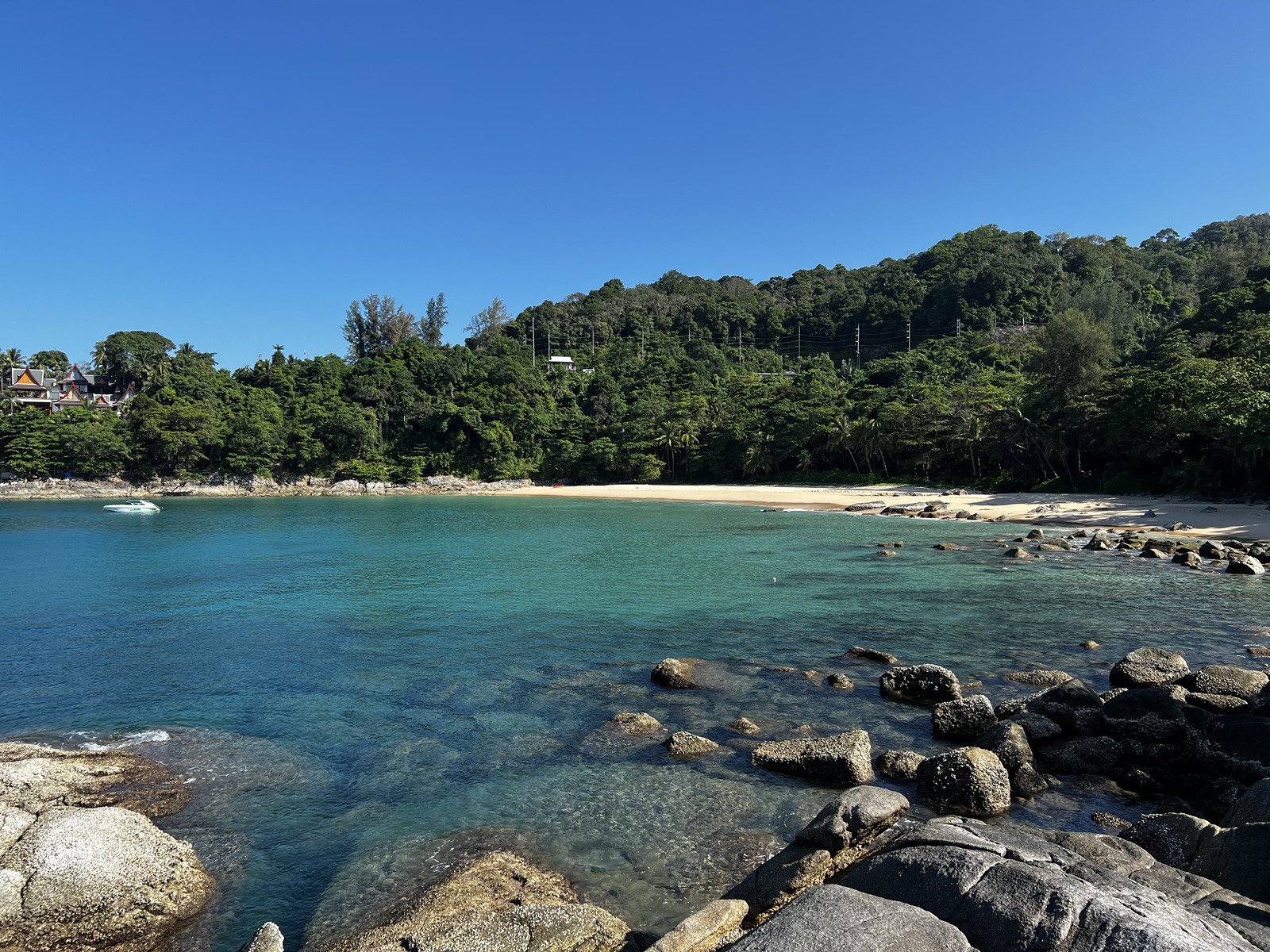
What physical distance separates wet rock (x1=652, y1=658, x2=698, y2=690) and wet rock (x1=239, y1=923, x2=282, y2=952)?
7.51 meters

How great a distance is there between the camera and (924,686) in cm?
1091

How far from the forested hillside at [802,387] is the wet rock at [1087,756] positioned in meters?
30.2

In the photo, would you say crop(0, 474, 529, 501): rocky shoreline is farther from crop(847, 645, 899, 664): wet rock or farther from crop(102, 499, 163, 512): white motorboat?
crop(847, 645, 899, 664): wet rock

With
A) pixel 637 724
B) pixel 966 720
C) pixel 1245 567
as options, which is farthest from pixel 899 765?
pixel 1245 567

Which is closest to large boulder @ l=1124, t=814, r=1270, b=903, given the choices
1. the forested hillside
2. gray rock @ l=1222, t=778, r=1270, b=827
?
gray rock @ l=1222, t=778, r=1270, b=827

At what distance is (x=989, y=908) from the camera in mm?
4051

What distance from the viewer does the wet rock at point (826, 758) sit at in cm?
813

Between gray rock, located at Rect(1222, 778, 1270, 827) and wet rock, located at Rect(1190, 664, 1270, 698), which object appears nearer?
gray rock, located at Rect(1222, 778, 1270, 827)

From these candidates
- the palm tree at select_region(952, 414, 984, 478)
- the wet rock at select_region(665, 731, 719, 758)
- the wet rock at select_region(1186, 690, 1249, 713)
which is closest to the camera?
the wet rock at select_region(665, 731, 719, 758)

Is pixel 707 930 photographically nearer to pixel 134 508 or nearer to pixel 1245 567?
pixel 1245 567

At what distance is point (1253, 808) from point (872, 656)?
757cm

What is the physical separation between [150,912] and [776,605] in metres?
15.2

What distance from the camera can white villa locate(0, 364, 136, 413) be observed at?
91500 millimetres

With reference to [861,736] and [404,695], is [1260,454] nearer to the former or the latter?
[861,736]
